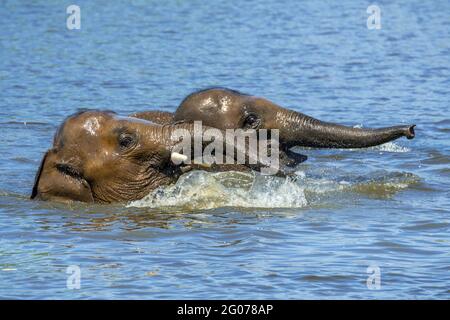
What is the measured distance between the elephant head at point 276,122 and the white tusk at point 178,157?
127cm

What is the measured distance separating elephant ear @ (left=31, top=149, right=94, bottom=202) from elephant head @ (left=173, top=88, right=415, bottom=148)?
5.06 ft

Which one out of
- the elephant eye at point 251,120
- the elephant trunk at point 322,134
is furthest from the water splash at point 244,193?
the elephant eye at point 251,120

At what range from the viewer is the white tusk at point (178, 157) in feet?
42.1

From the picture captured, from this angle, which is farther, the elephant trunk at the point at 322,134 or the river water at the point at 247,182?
the elephant trunk at the point at 322,134

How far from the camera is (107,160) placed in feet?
42.9

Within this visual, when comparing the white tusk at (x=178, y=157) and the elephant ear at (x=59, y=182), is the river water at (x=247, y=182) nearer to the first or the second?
the elephant ear at (x=59, y=182)

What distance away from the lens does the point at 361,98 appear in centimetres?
2281

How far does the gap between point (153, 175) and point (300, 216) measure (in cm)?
160

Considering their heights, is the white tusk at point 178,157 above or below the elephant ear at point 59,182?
above

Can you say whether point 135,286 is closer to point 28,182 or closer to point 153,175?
point 153,175

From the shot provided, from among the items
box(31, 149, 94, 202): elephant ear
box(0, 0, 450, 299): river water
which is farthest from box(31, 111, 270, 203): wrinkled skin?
box(0, 0, 450, 299): river water

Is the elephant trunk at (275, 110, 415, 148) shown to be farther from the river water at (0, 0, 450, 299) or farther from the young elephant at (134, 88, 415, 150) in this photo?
the river water at (0, 0, 450, 299)

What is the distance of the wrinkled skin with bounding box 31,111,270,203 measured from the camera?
13.0 m
